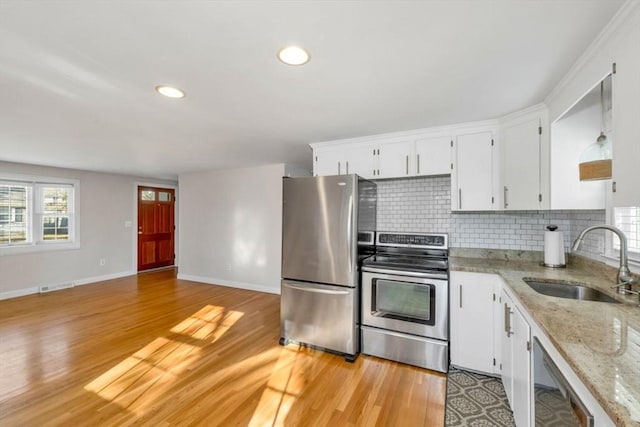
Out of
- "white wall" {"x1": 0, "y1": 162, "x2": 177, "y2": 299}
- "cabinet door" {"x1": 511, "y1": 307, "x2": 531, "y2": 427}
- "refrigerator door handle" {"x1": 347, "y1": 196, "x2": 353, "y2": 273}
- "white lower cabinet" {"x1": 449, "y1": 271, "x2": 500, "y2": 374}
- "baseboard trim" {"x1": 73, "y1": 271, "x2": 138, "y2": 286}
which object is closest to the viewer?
"cabinet door" {"x1": 511, "y1": 307, "x2": 531, "y2": 427}

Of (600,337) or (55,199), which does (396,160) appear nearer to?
(600,337)

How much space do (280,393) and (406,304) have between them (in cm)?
130

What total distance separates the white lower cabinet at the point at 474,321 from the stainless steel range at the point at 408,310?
81mm

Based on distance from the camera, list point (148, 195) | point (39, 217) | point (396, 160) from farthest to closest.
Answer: point (148, 195) → point (39, 217) → point (396, 160)

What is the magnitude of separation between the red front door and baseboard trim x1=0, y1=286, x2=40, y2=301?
1802 millimetres

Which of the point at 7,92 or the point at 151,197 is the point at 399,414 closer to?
the point at 7,92

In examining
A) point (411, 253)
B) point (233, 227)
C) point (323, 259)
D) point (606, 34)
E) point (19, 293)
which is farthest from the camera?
point (233, 227)

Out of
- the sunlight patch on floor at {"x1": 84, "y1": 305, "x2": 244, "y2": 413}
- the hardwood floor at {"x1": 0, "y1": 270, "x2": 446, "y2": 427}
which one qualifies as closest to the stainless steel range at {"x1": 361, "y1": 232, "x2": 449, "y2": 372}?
the hardwood floor at {"x1": 0, "y1": 270, "x2": 446, "y2": 427}

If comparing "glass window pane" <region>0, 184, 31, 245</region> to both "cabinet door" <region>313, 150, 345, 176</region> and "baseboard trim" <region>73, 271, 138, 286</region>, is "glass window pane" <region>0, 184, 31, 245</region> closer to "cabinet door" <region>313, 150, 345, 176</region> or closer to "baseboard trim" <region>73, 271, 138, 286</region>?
"baseboard trim" <region>73, 271, 138, 286</region>

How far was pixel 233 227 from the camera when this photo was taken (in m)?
5.27

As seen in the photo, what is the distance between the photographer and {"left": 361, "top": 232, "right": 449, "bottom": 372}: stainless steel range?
7.79 feet

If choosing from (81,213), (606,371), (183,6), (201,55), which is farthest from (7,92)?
(81,213)

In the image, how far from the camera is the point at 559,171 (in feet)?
6.68

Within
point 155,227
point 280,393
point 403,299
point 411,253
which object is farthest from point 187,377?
point 155,227
